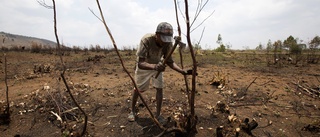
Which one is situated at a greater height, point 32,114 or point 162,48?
point 162,48

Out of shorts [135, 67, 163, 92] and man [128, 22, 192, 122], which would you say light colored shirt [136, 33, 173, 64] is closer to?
man [128, 22, 192, 122]

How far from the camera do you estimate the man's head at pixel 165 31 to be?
7.58 feet

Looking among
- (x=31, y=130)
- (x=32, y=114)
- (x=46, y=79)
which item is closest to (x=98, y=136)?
(x=31, y=130)

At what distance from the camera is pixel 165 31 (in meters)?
2.32

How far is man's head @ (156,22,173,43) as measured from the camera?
2.31 metres

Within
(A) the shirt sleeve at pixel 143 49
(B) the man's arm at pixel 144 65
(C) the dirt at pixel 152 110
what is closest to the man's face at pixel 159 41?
(A) the shirt sleeve at pixel 143 49

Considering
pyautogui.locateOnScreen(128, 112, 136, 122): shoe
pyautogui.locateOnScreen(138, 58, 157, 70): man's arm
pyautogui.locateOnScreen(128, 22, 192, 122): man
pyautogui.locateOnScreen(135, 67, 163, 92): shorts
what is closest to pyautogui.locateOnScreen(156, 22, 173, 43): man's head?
pyautogui.locateOnScreen(128, 22, 192, 122): man

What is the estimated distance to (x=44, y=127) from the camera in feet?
9.22

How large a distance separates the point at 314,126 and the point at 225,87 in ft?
6.13

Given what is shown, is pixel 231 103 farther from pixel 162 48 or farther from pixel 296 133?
pixel 162 48

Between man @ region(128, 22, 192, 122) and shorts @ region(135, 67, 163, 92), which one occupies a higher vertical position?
man @ region(128, 22, 192, 122)

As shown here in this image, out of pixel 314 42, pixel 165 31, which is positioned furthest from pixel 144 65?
pixel 314 42

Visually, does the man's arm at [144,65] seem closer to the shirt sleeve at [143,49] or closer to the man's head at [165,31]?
the shirt sleeve at [143,49]

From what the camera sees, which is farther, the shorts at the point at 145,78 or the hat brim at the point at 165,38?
the shorts at the point at 145,78
